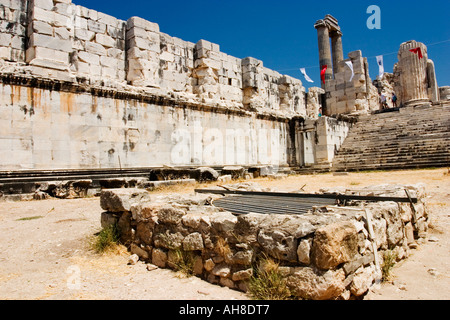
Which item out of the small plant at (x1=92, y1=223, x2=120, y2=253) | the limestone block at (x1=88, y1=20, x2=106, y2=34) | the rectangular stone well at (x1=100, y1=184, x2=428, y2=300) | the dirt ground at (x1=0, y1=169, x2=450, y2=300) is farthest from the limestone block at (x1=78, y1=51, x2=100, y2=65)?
the small plant at (x1=92, y1=223, x2=120, y2=253)

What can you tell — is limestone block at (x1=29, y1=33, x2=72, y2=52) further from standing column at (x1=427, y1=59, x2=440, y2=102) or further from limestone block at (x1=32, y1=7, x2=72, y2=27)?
standing column at (x1=427, y1=59, x2=440, y2=102)

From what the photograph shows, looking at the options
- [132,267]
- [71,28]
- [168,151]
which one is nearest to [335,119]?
[168,151]

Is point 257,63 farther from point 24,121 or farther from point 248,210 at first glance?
point 248,210

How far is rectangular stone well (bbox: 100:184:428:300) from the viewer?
259 centimetres

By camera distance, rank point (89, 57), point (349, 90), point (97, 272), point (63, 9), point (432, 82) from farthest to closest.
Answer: point (432, 82) → point (349, 90) → point (89, 57) → point (63, 9) → point (97, 272)

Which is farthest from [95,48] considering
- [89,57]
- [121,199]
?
[121,199]

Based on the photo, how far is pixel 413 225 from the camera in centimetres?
447

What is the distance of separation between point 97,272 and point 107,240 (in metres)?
0.75

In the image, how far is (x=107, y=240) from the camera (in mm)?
4418

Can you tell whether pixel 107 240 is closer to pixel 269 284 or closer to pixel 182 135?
pixel 269 284

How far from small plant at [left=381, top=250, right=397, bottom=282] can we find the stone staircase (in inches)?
447

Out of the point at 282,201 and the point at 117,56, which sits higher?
the point at 117,56

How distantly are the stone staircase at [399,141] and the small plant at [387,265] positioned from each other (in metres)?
11.3
